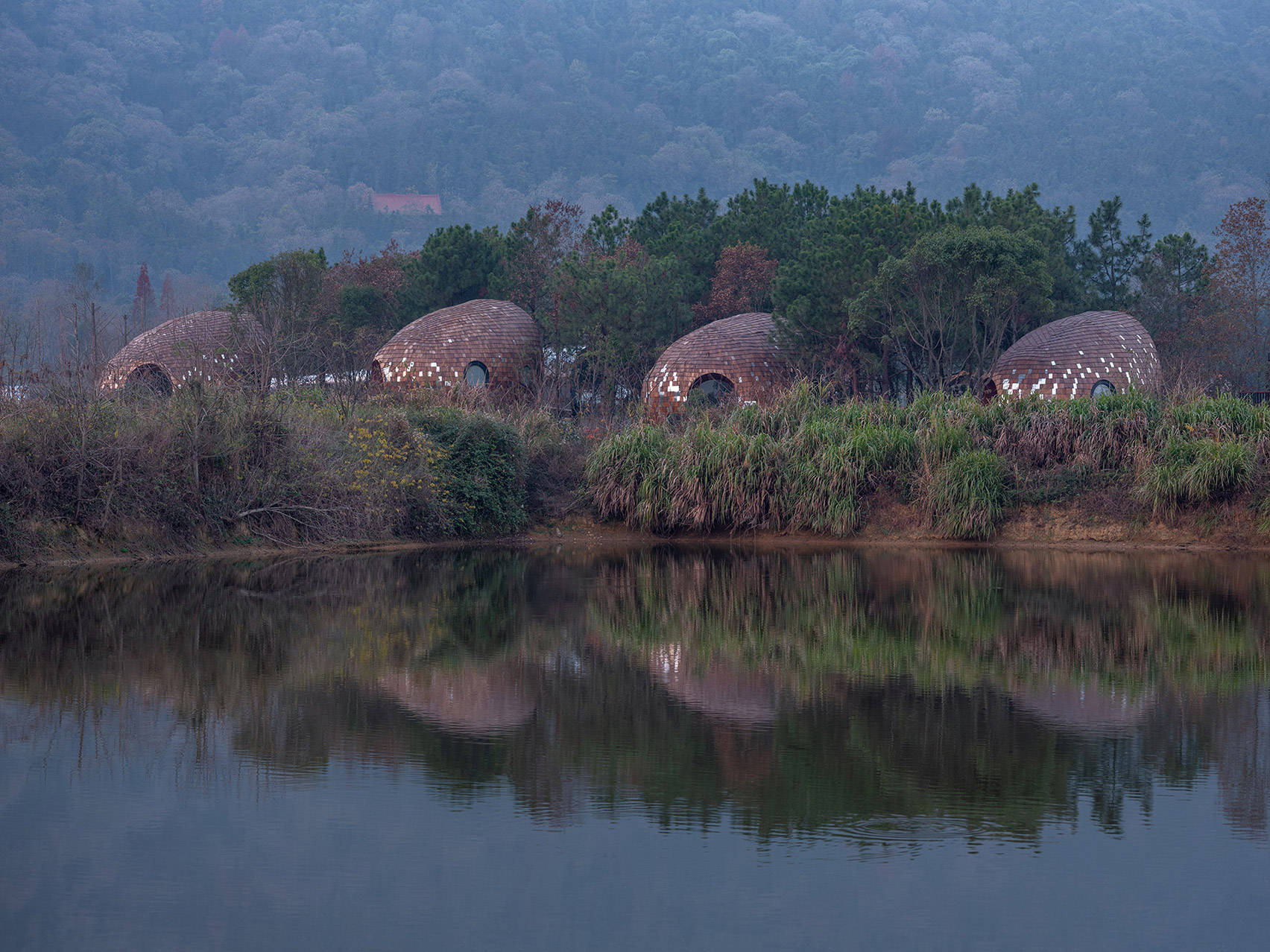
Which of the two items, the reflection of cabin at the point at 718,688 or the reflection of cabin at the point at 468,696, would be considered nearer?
the reflection of cabin at the point at 468,696

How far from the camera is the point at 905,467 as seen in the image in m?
22.5

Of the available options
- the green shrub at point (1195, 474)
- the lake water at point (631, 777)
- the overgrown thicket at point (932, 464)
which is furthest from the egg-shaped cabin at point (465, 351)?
the lake water at point (631, 777)

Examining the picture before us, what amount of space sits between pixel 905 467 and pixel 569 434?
697 centimetres

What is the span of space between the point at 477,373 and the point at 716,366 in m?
6.79

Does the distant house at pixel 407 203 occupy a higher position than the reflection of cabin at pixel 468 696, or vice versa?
the distant house at pixel 407 203

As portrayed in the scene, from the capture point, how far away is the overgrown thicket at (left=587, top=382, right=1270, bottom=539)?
21.5m

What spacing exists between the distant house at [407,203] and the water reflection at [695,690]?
373 ft

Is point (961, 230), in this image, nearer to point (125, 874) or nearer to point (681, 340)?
point (681, 340)

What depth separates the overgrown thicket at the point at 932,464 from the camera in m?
21.5

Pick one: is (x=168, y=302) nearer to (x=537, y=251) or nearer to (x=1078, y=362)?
(x=537, y=251)

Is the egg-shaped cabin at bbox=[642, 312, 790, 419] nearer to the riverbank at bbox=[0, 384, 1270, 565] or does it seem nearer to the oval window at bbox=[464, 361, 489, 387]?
the oval window at bbox=[464, 361, 489, 387]

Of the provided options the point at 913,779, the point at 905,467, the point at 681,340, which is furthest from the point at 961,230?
the point at 913,779

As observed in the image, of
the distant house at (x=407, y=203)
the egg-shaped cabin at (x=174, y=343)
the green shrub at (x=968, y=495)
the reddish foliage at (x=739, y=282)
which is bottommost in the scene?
the green shrub at (x=968, y=495)

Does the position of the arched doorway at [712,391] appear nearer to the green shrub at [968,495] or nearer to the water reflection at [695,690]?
the green shrub at [968,495]
